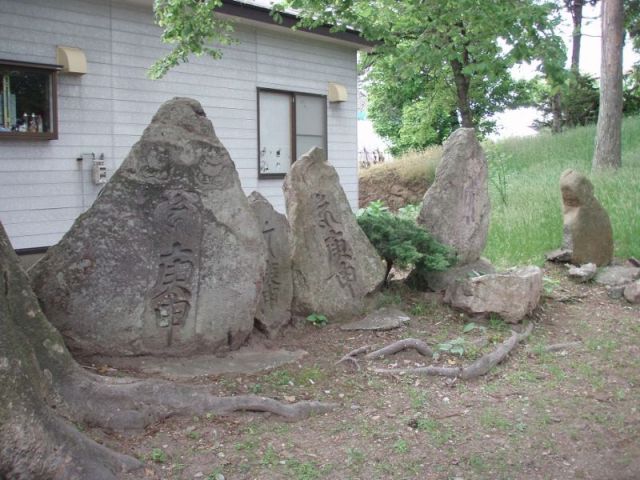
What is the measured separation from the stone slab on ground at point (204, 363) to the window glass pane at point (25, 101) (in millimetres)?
4599

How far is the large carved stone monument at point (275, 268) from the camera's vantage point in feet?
18.0

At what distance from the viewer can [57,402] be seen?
3.55 meters

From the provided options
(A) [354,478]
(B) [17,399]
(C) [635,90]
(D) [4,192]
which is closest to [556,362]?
(A) [354,478]

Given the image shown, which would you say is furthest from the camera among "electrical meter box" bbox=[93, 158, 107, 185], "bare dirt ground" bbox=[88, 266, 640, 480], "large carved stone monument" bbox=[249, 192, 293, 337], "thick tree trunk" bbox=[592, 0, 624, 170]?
"thick tree trunk" bbox=[592, 0, 624, 170]

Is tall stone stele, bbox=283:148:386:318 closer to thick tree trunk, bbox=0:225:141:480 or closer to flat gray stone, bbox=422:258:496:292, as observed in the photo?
flat gray stone, bbox=422:258:496:292

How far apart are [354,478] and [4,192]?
6136 mm

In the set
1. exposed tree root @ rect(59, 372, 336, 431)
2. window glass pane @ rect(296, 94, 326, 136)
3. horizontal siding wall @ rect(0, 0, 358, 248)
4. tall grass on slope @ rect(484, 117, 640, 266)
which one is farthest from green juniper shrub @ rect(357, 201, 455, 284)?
window glass pane @ rect(296, 94, 326, 136)

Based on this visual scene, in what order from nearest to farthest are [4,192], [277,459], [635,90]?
1. [277,459]
2. [4,192]
3. [635,90]

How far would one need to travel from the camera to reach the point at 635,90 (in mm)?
22266

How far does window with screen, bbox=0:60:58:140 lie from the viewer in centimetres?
775

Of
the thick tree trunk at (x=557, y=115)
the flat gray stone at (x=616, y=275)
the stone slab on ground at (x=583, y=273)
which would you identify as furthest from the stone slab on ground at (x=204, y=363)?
the thick tree trunk at (x=557, y=115)

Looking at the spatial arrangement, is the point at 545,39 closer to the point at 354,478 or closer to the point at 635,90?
the point at 354,478

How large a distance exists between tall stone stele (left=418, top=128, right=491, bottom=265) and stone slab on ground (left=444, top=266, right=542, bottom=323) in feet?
2.94

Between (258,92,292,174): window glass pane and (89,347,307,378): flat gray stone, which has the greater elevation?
(258,92,292,174): window glass pane
